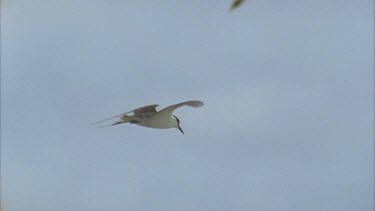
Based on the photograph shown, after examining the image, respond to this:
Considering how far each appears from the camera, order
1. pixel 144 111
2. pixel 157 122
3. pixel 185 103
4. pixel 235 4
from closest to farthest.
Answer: pixel 185 103
pixel 235 4
pixel 144 111
pixel 157 122

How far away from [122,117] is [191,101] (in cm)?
362

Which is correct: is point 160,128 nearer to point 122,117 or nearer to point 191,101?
point 122,117

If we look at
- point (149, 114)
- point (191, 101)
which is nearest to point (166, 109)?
point (149, 114)

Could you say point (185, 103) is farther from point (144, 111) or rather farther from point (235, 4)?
point (144, 111)

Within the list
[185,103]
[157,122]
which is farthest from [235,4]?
[157,122]

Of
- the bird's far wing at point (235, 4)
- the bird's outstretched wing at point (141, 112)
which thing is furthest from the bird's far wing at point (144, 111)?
the bird's far wing at point (235, 4)

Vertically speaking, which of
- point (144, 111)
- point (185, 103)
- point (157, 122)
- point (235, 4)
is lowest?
point (185, 103)

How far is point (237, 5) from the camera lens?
50.9 feet

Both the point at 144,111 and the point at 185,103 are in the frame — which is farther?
the point at 144,111

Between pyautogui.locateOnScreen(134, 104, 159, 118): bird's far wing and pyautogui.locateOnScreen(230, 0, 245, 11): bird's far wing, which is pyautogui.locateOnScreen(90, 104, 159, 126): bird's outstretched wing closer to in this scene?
pyautogui.locateOnScreen(134, 104, 159, 118): bird's far wing

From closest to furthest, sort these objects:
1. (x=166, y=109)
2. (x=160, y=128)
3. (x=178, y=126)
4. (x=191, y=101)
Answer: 1. (x=191, y=101)
2. (x=166, y=109)
3. (x=160, y=128)
4. (x=178, y=126)

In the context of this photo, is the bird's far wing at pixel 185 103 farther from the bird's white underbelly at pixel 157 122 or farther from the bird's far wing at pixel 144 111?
the bird's white underbelly at pixel 157 122

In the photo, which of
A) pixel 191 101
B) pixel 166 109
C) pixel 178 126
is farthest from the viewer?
pixel 178 126

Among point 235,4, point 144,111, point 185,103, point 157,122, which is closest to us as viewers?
point 185,103
